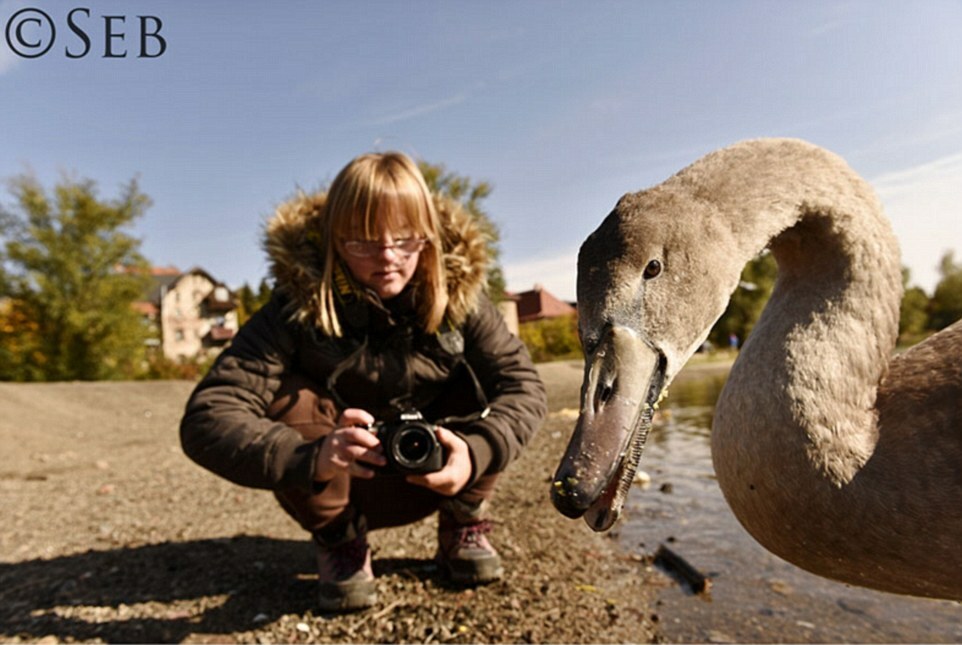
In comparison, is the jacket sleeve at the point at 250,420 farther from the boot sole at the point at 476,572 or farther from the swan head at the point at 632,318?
the swan head at the point at 632,318

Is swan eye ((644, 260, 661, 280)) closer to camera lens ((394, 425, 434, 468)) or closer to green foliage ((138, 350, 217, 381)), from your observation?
camera lens ((394, 425, 434, 468))

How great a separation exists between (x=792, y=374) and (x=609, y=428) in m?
0.53

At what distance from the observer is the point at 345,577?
117 inches

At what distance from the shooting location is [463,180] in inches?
923

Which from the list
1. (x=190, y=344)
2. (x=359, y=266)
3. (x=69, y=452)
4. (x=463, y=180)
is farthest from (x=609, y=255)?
(x=190, y=344)

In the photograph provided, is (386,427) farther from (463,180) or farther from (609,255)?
(463,180)

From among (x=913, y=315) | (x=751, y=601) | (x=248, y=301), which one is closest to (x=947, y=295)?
(x=913, y=315)

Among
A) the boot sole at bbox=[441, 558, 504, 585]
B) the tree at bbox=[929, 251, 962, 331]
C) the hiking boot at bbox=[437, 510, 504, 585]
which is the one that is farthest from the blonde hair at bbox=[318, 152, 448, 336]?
the tree at bbox=[929, 251, 962, 331]

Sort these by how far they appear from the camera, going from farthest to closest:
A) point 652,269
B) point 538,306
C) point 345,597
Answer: point 538,306 < point 345,597 < point 652,269

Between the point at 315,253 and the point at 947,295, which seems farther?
the point at 947,295

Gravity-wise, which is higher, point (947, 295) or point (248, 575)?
point (947, 295)

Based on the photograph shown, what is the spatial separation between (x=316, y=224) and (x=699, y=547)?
2738mm

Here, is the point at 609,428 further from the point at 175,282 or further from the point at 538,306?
the point at 175,282

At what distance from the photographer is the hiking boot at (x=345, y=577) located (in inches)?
115
